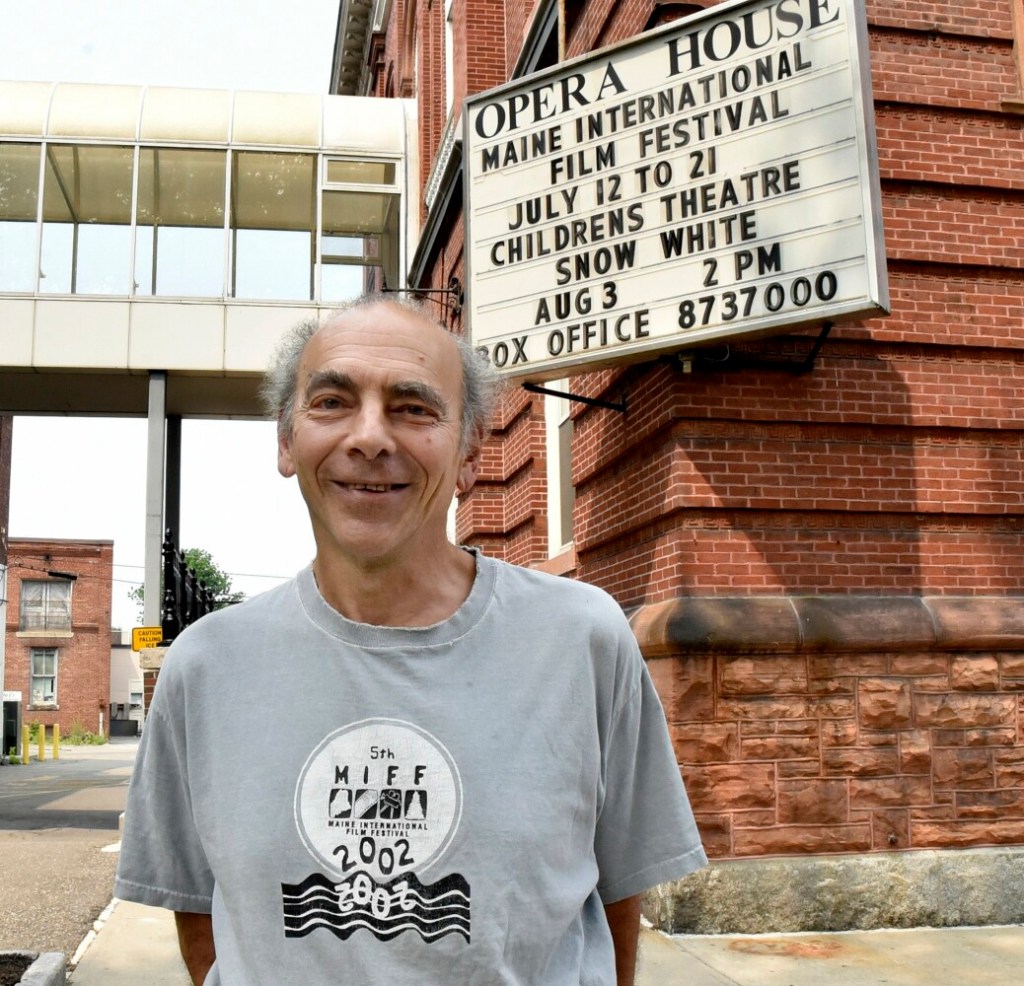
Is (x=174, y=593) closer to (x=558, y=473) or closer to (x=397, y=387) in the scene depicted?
(x=558, y=473)

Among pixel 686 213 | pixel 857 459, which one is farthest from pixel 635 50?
pixel 857 459

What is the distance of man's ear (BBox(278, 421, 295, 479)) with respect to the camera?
207 centimetres

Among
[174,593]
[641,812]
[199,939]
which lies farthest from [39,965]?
[174,593]

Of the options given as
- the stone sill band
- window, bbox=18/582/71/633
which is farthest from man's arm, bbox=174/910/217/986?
window, bbox=18/582/71/633

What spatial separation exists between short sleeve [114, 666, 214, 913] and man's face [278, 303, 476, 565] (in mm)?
434

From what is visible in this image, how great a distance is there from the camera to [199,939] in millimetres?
1999

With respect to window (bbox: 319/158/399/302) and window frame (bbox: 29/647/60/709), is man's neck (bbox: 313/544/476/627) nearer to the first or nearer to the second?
window (bbox: 319/158/399/302)

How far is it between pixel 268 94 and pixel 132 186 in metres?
2.45

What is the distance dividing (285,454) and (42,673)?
177 ft

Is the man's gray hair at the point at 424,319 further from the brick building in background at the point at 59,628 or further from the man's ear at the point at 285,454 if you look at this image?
the brick building in background at the point at 59,628

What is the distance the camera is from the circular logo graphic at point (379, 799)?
5.45 ft

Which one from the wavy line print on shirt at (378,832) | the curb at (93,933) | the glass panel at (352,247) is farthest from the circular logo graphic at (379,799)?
the glass panel at (352,247)

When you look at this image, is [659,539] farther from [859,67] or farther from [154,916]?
[154,916]

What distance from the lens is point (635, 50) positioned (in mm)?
7512
